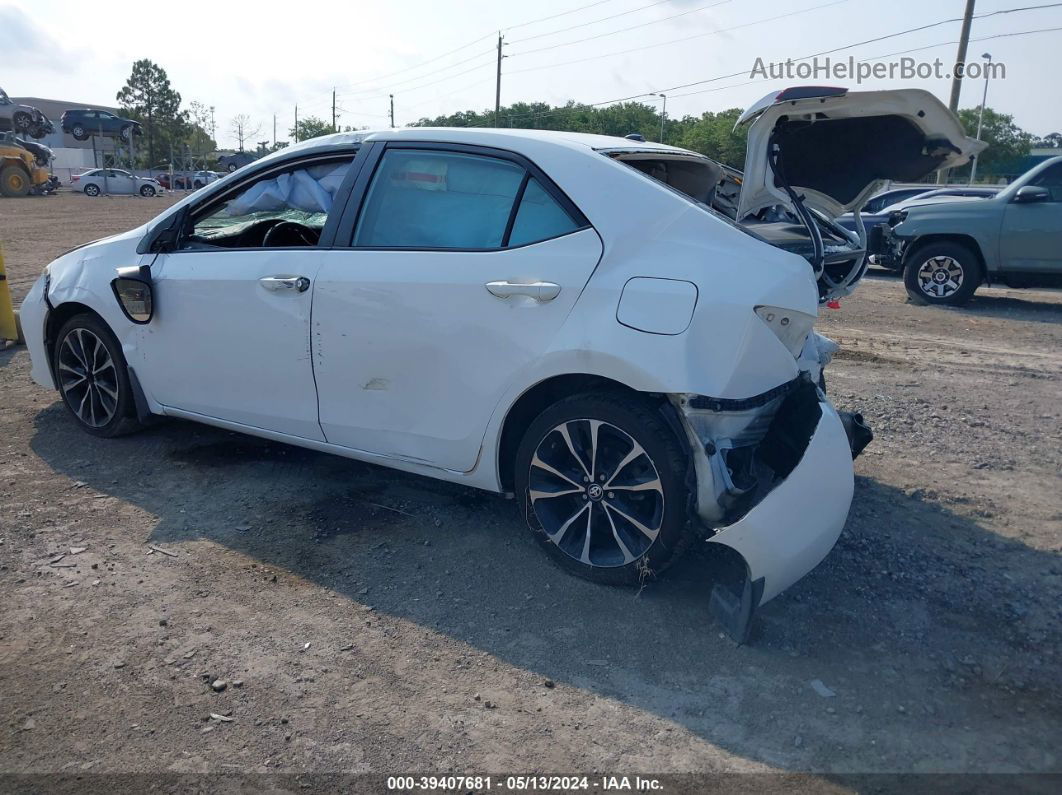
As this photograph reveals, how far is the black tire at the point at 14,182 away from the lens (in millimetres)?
33562

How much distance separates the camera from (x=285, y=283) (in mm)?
4070

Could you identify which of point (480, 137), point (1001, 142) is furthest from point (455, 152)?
point (1001, 142)

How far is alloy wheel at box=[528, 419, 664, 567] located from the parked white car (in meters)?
44.6

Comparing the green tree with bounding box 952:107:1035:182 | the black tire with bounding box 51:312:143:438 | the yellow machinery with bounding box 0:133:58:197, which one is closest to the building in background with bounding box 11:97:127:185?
the yellow machinery with bounding box 0:133:58:197

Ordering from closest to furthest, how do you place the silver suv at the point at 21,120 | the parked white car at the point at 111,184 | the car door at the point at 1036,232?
the car door at the point at 1036,232, the silver suv at the point at 21,120, the parked white car at the point at 111,184


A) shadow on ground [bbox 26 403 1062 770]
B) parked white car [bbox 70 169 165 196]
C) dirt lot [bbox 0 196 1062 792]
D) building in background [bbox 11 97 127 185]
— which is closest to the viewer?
dirt lot [bbox 0 196 1062 792]

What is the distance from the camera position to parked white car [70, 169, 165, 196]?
4212 centimetres

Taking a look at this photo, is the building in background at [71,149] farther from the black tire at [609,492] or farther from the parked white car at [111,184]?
the black tire at [609,492]

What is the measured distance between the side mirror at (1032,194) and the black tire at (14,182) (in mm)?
35000

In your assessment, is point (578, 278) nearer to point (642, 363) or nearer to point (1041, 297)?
point (642, 363)

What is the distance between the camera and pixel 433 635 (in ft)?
10.8

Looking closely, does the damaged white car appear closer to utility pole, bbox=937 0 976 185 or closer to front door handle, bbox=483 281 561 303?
front door handle, bbox=483 281 561 303

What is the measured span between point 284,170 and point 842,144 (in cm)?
278

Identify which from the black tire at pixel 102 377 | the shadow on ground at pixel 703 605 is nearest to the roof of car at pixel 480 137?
the black tire at pixel 102 377
